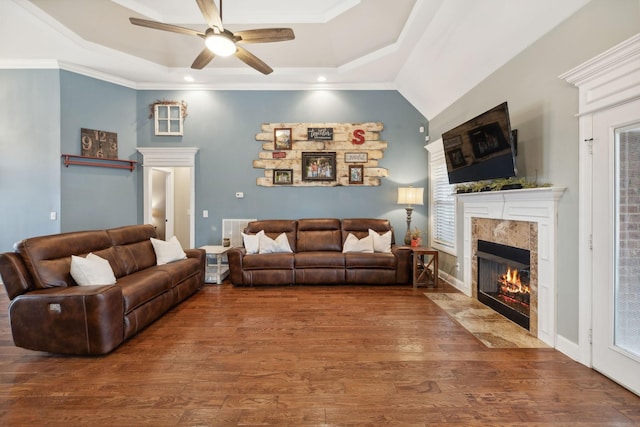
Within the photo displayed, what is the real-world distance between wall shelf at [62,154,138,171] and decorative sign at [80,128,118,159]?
2.7 inches

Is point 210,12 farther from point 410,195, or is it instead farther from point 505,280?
point 505,280

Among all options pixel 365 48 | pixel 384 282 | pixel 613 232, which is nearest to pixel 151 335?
pixel 384 282

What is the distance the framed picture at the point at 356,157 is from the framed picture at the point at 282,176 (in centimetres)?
106

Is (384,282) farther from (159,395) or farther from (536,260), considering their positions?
(159,395)

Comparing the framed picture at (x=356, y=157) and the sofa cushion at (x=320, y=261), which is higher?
the framed picture at (x=356, y=157)

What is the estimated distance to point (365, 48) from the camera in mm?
4117

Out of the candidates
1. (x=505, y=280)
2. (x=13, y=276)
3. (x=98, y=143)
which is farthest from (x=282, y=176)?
(x=505, y=280)

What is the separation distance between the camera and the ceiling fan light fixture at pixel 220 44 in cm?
258

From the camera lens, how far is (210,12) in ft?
7.69

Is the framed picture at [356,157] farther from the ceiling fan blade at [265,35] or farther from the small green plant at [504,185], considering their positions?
the ceiling fan blade at [265,35]

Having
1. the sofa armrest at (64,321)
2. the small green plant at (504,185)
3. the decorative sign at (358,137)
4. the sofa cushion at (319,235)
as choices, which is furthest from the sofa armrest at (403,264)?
the sofa armrest at (64,321)

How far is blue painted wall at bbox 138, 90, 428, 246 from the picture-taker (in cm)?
508

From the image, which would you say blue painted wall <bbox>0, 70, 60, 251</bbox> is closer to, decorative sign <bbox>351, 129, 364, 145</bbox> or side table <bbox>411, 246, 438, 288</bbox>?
decorative sign <bbox>351, 129, 364, 145</bbox>

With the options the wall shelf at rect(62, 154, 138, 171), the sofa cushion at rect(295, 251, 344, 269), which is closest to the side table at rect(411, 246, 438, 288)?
the sofa cushion at rect(295, 251, 344, 269)
